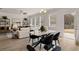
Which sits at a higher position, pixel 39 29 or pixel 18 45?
pixel 39 29

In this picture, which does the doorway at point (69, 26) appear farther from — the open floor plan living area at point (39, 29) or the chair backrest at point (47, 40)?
the chair backrest at point (47, 40)

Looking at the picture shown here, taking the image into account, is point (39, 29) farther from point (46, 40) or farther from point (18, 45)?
point (18, 45)

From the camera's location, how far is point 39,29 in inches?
105

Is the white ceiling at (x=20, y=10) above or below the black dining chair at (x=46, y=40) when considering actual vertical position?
above

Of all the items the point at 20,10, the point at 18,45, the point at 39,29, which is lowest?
the point at 18,45

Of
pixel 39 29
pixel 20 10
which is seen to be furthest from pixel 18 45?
pixel 20 10

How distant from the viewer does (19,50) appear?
2.64 m

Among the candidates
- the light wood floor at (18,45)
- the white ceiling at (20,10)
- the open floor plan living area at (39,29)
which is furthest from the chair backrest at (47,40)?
the white ceiling at (20,10)

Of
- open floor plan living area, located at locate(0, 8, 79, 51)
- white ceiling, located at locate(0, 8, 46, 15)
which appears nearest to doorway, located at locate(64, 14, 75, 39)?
open floor plan living area, located at locate(0, 8, 79, 51)

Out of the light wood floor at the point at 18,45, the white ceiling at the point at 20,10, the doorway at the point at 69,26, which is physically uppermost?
the white ceiling at the point at 20,10

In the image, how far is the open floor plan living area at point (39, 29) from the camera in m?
2.60

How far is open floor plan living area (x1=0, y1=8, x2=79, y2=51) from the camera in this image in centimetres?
260
